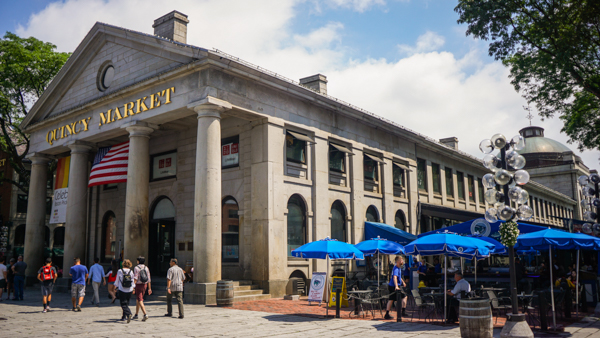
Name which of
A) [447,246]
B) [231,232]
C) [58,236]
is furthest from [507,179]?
[58,236]

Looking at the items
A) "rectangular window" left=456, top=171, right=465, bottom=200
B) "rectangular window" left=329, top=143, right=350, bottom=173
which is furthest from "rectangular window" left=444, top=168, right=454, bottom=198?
"rectangular window" left=329, top=143, right=350, bottom=173

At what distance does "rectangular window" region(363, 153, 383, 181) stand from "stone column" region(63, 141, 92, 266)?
15204mm

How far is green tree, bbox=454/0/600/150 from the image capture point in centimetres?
1633

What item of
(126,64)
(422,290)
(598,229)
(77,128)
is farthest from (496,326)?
(77,128)

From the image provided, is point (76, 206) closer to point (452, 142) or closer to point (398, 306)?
point (398, 306)

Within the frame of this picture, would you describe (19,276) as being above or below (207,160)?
below

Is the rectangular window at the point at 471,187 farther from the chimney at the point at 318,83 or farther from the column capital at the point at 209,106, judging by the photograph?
the column capital at the point at 209,106

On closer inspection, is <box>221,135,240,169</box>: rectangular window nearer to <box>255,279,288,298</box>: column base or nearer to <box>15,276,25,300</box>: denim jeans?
<box>255,279,288,298</box>: column base

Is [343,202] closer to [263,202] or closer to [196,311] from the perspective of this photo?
[263,202]

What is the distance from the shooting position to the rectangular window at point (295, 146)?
22.3m

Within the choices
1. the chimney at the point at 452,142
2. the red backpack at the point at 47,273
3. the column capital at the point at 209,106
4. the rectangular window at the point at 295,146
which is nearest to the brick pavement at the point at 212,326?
the red backpack at the point at 47,273

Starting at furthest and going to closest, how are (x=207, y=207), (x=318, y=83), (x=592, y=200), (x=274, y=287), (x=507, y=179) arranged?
(x=318, y=83)
(x=274, y=287)
(x=592, y=200)
(x=207, y=207)
(x=507, y=179)

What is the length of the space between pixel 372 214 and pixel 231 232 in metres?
9.47

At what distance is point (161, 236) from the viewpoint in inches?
1008
